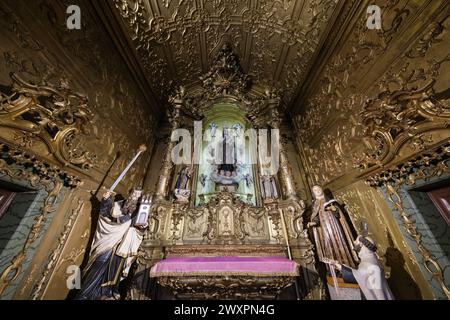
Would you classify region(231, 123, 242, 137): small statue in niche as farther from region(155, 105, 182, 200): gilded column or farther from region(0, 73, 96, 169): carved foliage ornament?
region(0, 73, 96, 169): carved foliage ornament

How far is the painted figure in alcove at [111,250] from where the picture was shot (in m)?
2.52

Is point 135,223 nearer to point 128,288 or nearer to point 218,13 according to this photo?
point 128,288

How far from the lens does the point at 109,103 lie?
12.0 ft

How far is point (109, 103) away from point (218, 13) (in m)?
3.54

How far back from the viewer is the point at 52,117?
229 centimetres

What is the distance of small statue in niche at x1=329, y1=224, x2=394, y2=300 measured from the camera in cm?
214

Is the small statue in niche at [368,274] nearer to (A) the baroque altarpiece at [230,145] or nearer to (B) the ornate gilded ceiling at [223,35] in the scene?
(A) the baroque altarpiece at [230,145]

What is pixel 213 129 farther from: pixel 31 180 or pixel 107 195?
pixel 31 180

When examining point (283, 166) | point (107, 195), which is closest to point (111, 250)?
point (107, 195)

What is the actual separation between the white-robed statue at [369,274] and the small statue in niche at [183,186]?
120 inches

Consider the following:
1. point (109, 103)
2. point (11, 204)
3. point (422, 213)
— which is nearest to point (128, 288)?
point (11, 204)

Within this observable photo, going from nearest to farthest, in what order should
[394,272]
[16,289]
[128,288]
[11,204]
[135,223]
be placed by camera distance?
[16,289] → [11,204] → [394,272] → [128,288] → [135,223]

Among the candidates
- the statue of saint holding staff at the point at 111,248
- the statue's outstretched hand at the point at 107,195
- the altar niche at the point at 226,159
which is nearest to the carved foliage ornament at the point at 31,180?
the statue's outstretched hand at the point at 107,195

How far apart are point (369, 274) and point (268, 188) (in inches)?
85.7
